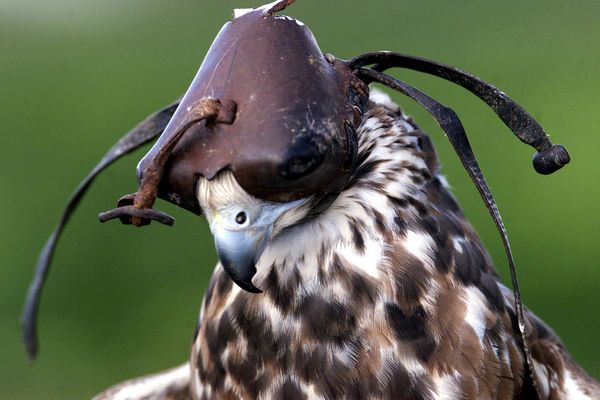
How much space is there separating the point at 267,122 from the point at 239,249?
8.9 inches

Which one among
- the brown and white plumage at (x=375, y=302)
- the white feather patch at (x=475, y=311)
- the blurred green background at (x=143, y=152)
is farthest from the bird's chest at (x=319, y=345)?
the blurred green background at (x=143, y=152)

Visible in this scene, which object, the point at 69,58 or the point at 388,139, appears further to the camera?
the point at 69,58

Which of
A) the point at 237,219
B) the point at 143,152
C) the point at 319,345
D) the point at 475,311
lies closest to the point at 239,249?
the point at 237,219

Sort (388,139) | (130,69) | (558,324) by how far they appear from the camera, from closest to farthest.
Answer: (388,139)
(558,324)
(130,69)

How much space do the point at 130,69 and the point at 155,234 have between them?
3320 mm

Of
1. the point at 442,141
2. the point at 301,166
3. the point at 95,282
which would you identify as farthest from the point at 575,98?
the point at 301,166

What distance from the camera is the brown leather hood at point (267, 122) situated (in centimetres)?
176

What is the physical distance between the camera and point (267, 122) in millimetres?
1771

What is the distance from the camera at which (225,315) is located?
225cm

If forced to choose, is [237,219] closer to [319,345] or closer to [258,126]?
[258,126]

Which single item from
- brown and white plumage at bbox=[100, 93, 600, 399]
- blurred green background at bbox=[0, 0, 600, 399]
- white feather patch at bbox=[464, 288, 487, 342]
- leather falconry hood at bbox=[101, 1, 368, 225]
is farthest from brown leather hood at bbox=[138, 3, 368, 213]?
blurred green background at bbox=[0, 0, 600, 399]

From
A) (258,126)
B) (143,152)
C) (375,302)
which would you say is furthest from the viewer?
(143,152)

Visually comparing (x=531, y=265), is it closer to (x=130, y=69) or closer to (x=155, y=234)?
(x=155, y=234)

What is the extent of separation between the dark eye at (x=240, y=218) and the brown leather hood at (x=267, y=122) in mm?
47
